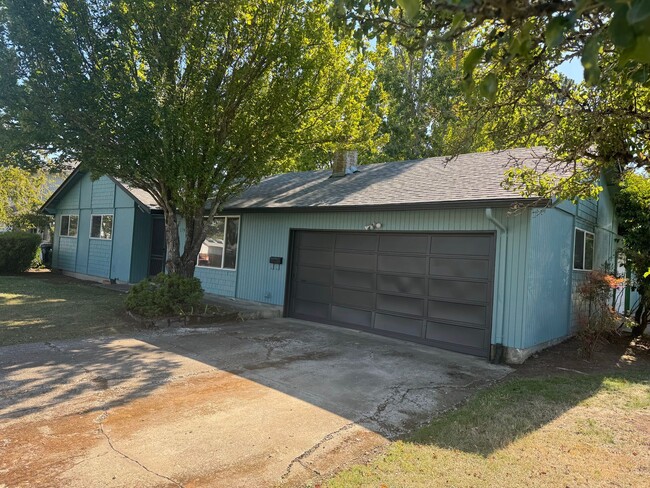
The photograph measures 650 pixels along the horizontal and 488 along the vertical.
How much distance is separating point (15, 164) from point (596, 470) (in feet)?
37.1

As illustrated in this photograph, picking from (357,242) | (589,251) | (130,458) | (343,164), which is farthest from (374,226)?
(130,458)

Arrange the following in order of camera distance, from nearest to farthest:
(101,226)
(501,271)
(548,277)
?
(501,271) → (548,277) → (101,226)

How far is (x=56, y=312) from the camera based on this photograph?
918cm

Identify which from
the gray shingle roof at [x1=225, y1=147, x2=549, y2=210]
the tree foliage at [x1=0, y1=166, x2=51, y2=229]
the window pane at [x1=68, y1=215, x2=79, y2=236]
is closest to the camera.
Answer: the gray shingle roof at [x1=225, y1=147, x2=549, y2=210]

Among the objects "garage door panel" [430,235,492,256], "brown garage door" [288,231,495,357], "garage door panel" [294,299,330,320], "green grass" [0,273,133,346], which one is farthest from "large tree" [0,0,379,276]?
"garage door panel" [430,235,492,256]

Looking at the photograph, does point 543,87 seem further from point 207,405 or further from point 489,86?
point 207,405

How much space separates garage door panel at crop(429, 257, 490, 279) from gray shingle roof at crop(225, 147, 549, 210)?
3.82 ft

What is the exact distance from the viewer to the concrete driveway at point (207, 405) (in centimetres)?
330

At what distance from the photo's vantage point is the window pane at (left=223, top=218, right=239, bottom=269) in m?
12.2

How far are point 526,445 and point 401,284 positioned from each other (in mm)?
5109

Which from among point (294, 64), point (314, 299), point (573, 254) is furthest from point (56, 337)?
point (573, 254)

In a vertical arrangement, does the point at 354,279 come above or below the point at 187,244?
below

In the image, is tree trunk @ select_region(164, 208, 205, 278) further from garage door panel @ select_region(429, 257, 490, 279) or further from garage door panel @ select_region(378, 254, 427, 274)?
garage door panel @ select_region(429, 257, 490, 279)

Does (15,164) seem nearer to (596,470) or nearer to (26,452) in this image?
(26,452)
